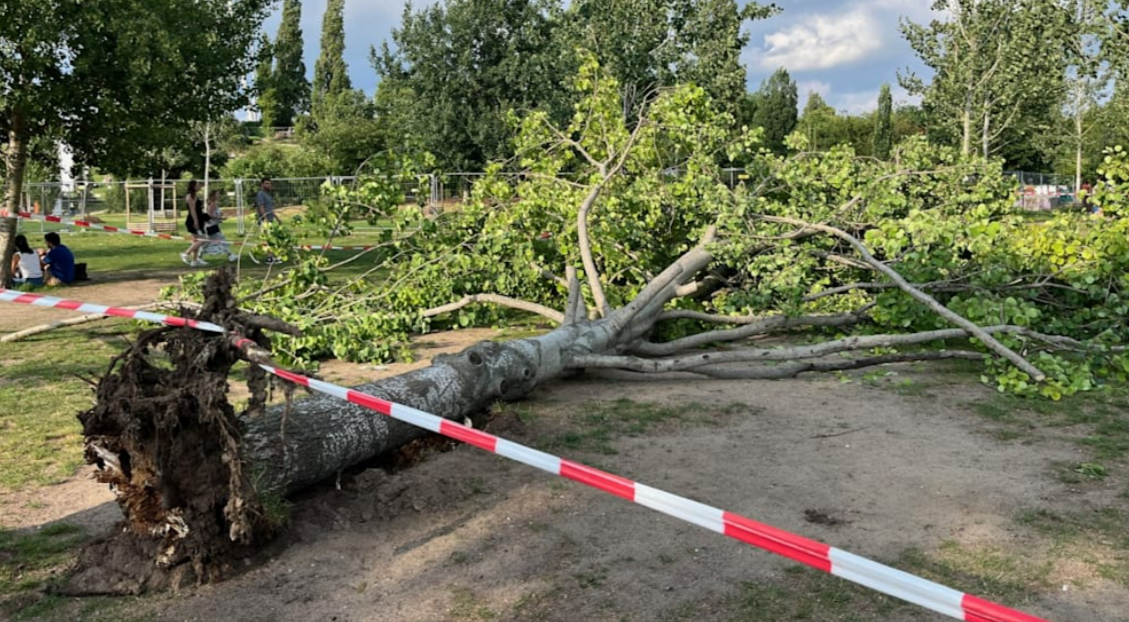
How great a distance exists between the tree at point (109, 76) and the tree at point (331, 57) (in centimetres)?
5774

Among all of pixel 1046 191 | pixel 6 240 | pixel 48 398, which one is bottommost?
pixel 48 398

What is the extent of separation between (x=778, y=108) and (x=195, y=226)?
176 feet

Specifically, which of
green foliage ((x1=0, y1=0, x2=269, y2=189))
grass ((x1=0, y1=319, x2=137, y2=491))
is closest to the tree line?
green foliage ((x1=0, y1=0, x2=269, y2=189))

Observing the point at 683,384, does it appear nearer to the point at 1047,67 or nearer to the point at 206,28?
the point at 206,28

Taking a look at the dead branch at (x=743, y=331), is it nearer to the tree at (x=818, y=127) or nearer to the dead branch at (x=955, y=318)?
the dead branch at (x=955, y=318)

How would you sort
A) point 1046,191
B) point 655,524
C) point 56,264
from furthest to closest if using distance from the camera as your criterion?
point 1046,191 < point 56,264 < point 655,524

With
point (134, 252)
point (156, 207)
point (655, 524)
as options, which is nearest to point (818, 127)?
point (156, 207)

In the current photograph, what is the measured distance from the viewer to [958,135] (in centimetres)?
3177

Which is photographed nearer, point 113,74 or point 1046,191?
point 113,74

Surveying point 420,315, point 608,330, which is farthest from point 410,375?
point 420,315

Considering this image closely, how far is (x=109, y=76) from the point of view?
11.4 metres

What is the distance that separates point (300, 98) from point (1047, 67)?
5586 centimetres

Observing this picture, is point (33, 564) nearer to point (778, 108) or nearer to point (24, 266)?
point (24, 266)

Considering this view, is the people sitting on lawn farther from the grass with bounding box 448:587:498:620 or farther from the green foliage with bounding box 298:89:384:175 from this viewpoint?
the green foliage with bounding box 298:89:384:175
